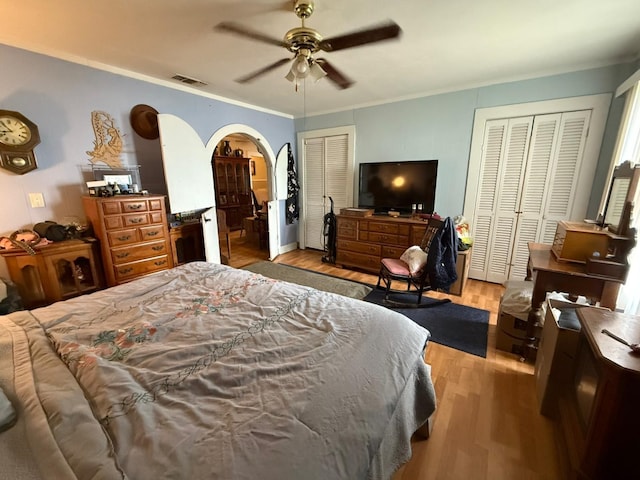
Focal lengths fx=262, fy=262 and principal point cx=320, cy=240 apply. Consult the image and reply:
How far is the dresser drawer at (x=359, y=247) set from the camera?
365cm

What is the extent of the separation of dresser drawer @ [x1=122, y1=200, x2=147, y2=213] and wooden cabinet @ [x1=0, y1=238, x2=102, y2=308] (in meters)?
0.39

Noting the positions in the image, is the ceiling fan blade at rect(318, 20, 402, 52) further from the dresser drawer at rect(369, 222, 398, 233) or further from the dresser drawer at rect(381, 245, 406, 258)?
the dresser drawer at rect(381, 245, 406, 258)

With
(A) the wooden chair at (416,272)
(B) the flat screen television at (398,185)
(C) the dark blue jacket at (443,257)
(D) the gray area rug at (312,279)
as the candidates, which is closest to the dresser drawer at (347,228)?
(B) the flat screen television at (398,185)

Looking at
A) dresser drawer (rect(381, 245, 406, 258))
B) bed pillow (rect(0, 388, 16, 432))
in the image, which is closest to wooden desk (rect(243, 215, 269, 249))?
dresser drawer (rect(381, 245, 406, 258))

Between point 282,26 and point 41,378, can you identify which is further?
point 282,26

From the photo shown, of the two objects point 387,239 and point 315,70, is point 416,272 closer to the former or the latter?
point 387,239

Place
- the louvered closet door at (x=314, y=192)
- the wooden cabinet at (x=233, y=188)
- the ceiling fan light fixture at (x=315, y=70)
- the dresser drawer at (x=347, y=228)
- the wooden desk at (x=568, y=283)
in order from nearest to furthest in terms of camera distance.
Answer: the wooden desk at (x=568, y=283), the ceiling fan light fixture at (x=315, y=70), the dresser drawer at (x=347, y=228), the louvered closet door at (x=314, y=192), the wooden cabinet at (x=233, y=188)

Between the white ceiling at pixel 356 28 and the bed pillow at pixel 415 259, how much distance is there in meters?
1.83

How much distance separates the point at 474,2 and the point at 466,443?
2525mm

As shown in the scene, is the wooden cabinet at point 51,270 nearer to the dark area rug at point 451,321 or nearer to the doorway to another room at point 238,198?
the doorway to another room at point 238,198

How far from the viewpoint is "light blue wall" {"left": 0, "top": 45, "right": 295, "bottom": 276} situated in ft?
6.97

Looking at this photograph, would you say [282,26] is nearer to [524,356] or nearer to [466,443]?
[466,443]

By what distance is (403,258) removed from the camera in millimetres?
2922

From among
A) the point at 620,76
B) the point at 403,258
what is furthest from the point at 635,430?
the point at 620,76
